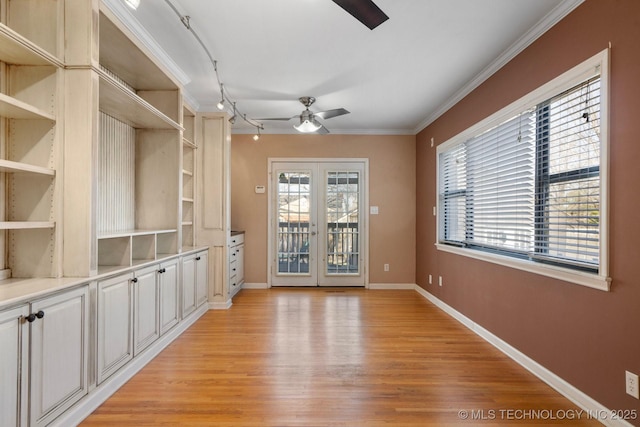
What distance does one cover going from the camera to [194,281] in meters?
3.79

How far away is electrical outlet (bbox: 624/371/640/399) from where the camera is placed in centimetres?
173

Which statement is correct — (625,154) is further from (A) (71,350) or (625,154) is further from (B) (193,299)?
(B) (193,299)

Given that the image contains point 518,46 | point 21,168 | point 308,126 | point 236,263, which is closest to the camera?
point 21,168

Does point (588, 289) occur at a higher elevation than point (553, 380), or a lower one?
higher

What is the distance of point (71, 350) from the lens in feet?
6.04

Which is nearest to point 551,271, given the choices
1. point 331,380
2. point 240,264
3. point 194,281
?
point 331,380

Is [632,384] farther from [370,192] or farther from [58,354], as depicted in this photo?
[370,192]

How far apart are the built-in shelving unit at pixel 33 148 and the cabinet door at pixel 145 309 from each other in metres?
0.68

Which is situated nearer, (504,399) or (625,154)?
(625,154)

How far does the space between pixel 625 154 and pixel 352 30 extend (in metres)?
2.01

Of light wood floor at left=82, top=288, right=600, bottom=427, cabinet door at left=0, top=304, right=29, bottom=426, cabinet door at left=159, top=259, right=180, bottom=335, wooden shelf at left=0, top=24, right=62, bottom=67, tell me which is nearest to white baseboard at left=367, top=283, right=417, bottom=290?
light wood floor at left=82, top=288, right=600, bottom=427

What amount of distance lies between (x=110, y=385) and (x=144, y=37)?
262cm

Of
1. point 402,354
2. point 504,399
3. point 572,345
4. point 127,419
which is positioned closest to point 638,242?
point 572,345

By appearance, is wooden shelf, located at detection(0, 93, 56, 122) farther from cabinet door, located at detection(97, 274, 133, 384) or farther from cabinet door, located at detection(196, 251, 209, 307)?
cabinet door, located at detection(196, 251, 209, 307)
